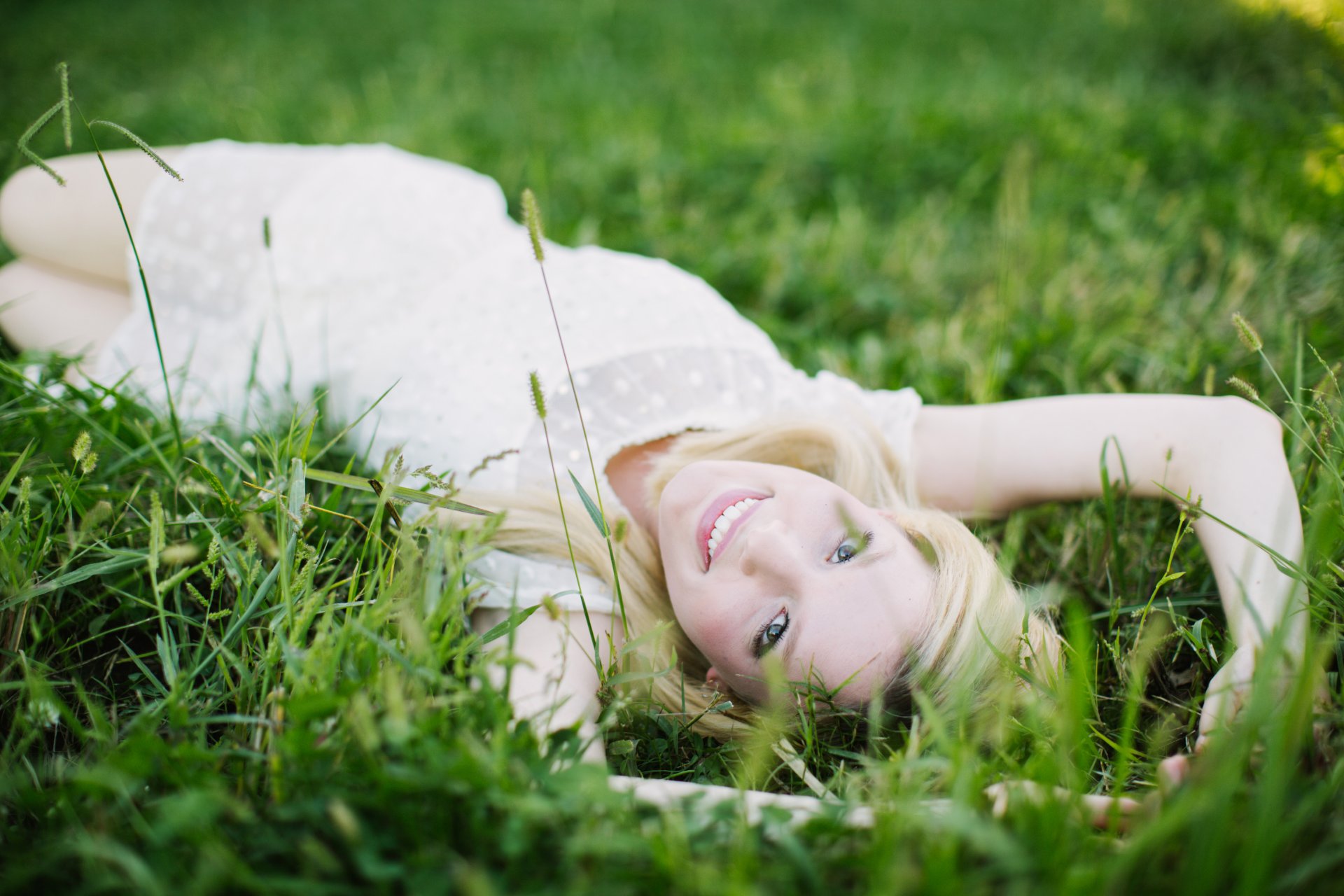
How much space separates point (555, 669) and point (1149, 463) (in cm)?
159

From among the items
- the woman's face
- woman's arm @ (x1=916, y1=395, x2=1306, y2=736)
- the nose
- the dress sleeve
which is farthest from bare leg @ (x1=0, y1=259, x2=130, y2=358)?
woman's arm @ (x1=916, y1=395, x2=1306, y2=736)

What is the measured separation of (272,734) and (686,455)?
126cm

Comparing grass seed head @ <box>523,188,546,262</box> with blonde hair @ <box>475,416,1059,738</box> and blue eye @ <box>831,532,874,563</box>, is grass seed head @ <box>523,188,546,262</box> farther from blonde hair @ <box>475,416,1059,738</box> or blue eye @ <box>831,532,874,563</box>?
blue eye @ <box>831,532,874,563</box>

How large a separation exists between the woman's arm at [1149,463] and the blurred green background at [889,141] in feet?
0.78

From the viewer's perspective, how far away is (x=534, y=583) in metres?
2.06

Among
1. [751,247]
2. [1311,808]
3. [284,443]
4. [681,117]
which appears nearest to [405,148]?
[681,117]

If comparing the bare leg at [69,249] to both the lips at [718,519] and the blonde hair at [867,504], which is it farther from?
the lips at [718,519]

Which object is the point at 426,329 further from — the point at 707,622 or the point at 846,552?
the point at 846,552

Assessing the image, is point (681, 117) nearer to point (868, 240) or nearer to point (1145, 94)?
point (868, 240)

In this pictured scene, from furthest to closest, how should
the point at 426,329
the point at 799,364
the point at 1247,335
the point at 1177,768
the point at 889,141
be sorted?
the point at 889,141
the point at 799,364
the point at 426,329
the point at 1247,335
the point at 1177,768

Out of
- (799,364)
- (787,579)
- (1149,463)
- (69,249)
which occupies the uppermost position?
(69,249)

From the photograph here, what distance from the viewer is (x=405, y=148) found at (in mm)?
4465

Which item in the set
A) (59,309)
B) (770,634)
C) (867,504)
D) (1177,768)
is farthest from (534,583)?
(59,309)

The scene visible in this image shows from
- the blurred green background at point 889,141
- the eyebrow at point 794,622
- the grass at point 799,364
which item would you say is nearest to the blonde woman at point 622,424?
the eyebrow at point 794,622
